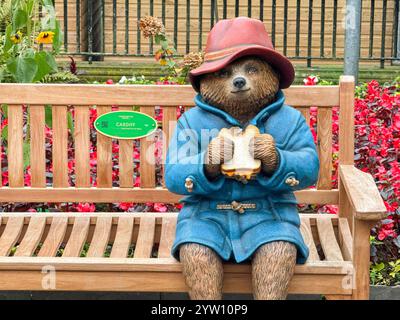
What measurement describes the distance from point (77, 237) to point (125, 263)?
555mm

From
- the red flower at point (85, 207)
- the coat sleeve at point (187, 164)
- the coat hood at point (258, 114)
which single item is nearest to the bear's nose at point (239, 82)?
the coat hood at point (258, 114)

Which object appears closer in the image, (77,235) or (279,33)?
(77,235)

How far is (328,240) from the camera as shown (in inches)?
144

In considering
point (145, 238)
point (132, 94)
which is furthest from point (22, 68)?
point (145, 238)

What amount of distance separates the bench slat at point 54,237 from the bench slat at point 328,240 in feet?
3.82

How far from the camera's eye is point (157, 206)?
14.2ft

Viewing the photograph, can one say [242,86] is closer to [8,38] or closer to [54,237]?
[54,237]

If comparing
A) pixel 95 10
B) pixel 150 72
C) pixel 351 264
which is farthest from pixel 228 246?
pixel 95 10

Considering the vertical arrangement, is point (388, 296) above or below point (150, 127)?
below

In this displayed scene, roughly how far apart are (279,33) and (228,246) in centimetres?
763

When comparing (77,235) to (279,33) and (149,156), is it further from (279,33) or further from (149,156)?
(279,33)

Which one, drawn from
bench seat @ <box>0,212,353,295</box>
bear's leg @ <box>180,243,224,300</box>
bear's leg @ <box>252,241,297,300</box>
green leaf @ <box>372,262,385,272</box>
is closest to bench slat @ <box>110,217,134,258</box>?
bench seat @ <box>0,212,353,295</box>

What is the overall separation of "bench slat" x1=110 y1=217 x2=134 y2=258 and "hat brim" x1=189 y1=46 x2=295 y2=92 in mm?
777

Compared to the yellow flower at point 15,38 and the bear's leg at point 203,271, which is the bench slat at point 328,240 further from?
the yellow flower at point 15,38
